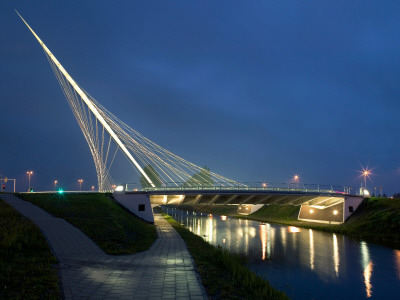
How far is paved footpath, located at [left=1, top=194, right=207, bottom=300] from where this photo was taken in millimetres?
8523

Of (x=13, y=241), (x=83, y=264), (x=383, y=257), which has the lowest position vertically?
(x=383, y=257)

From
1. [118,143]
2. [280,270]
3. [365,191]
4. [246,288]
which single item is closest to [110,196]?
[118,143]

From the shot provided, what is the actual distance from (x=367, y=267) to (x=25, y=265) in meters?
19.6

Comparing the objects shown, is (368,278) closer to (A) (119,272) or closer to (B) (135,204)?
(A) (119,272)

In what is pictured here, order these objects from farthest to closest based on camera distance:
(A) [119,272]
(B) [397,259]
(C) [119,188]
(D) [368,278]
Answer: (C) [119,188], (B) [397,259], (D) [368,278], (A) [119,272]

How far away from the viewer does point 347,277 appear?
58.2 ft

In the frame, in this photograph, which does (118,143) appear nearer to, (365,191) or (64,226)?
(64,226)

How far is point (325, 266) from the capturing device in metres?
20.5

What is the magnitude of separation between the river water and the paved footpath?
19.5ft

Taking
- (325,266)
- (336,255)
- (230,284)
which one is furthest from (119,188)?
(230,284)

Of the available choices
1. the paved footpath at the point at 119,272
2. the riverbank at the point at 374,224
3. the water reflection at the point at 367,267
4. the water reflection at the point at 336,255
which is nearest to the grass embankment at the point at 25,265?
the paved footpath at the point at 119,272

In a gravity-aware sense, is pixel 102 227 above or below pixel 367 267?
above

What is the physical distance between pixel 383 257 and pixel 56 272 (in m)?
22.8

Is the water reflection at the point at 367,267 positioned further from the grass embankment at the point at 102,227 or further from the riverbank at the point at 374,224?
the grass embankment at the point at 102,227
